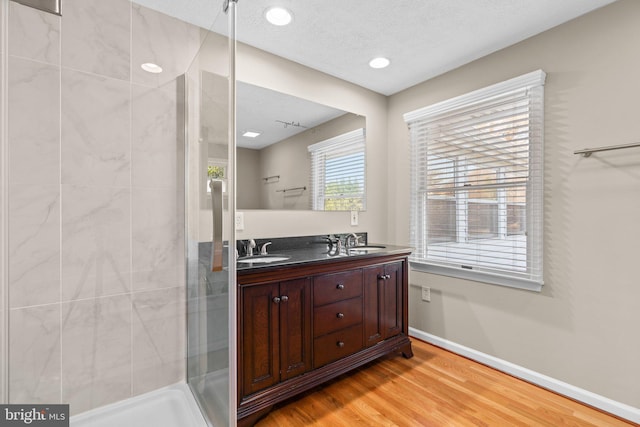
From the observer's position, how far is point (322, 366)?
1906mm

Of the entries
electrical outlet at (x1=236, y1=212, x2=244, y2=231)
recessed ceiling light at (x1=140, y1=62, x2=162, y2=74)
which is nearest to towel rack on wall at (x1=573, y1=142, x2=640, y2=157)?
electrical outlet at (x1=236, y1=212, x2=244, y2=231)

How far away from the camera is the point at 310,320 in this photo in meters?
1.85

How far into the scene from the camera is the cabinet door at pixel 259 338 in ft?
5.26

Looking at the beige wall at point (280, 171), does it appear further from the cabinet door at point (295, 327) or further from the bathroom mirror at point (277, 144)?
the cabinet door at point (295, 327)

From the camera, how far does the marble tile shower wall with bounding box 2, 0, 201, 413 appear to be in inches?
52.4

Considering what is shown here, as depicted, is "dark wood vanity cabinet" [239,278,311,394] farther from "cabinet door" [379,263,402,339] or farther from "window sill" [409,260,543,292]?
"window sill" [409,260,543,292]

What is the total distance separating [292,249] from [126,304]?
1131mm

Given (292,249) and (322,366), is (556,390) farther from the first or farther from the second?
(292,249)

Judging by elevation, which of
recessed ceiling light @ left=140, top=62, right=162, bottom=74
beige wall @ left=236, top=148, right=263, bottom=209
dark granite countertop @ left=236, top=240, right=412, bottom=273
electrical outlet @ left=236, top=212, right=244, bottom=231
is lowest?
dark granite countertop @ left=236, top=240, right=412, bottom=273

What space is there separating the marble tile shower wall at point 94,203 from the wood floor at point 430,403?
2.78 ft

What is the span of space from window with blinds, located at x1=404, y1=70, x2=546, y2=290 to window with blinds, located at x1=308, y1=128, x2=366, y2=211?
48 cm

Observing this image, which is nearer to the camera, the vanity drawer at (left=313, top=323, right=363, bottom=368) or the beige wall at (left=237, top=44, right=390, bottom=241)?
the vanity drawer at (left=313, top=323, right=363, bottom=368)

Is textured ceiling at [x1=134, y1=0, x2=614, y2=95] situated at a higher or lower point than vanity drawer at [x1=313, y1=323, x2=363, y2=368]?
higher

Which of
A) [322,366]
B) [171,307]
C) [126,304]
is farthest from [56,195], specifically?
[322,366]
